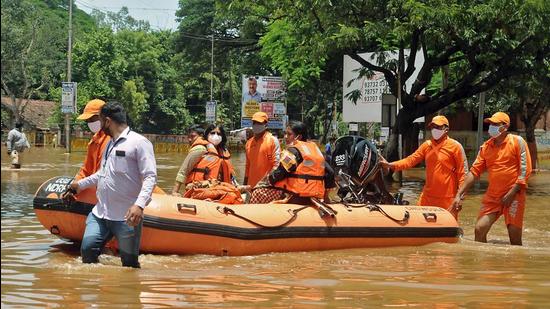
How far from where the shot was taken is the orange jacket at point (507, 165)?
367 inches

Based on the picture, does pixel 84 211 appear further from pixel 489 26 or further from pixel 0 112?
pixel 489 26

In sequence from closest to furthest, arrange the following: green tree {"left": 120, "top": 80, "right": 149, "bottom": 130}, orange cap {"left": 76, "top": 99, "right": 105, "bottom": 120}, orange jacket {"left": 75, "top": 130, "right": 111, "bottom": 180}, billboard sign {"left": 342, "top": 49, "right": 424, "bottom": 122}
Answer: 1. orange cap {"left": 76, "top": 99, "right": 105, "bottom": 120}
2. orange jacket {"left": 75, "top": 130, "right": 111, "bottom": 180}
3. billboard sign {"left": 342, "top": 49, "right": 424, "bottom": 122}
4. green tree {"left": 120, "top": 80, "right": 149, "bottom": 130}

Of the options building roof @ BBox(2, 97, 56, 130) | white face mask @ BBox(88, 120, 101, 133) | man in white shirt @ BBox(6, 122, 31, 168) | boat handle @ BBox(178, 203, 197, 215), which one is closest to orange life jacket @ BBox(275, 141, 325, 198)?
boat handle @ BBox(178, 203, 197, 215)

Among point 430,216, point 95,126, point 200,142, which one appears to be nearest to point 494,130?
point 430,216

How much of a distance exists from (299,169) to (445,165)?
183 cm

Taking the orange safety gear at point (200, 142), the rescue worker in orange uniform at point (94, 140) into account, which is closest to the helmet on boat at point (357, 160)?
the orange safety gear at point (200, 142)

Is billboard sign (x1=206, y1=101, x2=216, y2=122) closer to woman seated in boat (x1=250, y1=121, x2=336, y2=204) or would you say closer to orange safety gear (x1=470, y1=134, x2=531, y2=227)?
woman seated in boat (x1=250, y1=121, x2=336, y2=204)

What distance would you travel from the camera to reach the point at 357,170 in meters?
10.3

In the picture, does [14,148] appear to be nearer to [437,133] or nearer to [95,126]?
[95,126]

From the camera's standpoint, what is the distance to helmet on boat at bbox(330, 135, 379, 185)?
10.2 metres

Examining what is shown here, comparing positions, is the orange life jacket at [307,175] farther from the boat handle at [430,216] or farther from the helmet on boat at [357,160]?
the boat handle at [430,216]

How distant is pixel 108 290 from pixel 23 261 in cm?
223

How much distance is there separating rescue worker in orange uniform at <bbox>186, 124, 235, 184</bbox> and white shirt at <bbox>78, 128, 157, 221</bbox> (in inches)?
134

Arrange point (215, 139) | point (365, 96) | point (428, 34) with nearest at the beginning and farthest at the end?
1. point (215, 139)
2. point (428, 34)
3. point (365, 96)
